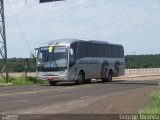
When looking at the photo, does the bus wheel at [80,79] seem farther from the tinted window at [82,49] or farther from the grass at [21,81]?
the grass at [21,81]

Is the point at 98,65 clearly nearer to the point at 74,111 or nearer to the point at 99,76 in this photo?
the point at 99,76

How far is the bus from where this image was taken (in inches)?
1367

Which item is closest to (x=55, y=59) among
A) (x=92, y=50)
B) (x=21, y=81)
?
(x=21, y=81)

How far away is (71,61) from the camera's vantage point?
35.1 m

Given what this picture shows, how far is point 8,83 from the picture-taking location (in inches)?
1380

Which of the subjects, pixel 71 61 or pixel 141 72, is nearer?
pixel 71 61

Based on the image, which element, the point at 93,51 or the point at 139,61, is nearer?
the point at 93,51

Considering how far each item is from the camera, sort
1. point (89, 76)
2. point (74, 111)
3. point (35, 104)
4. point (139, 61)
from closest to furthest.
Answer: point (74, 111), point (35, 104), point (89, 76), point (139, 61)

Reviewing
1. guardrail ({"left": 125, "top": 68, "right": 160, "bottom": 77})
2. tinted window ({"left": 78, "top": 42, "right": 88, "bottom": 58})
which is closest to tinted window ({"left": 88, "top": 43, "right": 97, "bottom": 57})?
tinted window ({"left": 78, "top": 42, "right": 88, "bottom": 58})

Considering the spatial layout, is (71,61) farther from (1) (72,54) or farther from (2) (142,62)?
(2) (142,62)

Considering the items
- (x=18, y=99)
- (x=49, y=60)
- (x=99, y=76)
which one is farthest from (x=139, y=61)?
(x=18, y=99)

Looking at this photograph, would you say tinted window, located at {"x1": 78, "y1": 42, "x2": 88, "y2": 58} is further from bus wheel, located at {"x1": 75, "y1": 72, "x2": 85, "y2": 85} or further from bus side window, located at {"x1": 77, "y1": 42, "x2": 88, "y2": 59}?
bus wheel, located at {"x1": 75, "y1": 72, "x2": 85, "y2": 85}

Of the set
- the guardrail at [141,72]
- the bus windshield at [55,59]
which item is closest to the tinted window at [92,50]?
the bus windshield at [55,59]

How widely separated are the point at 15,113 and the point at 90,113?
223 cm
